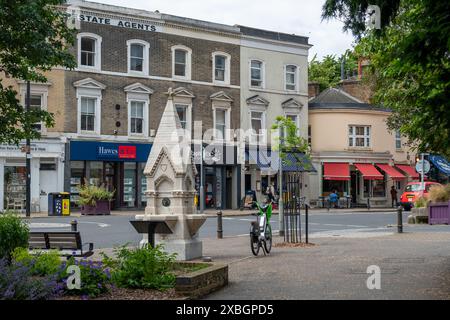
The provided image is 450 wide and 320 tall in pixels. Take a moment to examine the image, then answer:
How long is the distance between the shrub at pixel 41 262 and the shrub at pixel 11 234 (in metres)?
1.17

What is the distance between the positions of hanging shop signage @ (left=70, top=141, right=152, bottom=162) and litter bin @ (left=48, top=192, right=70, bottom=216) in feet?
14.3

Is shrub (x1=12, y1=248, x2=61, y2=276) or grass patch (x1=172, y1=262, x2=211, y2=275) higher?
shrub (x1=12, y1=248, x2=61, y2=276)

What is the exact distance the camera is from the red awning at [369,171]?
4978 cm

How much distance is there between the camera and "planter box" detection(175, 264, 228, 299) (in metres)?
9.41

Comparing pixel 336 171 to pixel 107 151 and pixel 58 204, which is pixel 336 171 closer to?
pixel 107 151

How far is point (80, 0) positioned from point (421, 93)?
3090 centimetres

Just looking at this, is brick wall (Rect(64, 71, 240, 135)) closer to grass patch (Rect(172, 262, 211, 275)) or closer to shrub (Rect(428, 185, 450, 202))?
shrub (Rect(428, 185, 450, 202))

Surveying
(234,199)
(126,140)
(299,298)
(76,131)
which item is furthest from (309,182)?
(299,298)

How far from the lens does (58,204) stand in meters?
34.3

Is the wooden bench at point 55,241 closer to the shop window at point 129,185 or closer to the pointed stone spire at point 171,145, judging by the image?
the pointed stone spire at point 171,145

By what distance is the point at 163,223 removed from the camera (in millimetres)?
14102

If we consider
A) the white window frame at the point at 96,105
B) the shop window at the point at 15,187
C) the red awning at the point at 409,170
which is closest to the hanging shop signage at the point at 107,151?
the white window frame at the point at 96,105

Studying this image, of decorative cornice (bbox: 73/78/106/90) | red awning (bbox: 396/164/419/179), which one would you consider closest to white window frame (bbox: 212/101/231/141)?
decorative cornice (bbox: 73/78/106/90)

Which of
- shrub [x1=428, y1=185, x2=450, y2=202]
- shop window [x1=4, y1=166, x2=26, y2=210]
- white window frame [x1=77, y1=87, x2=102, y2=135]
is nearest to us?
shrub [x1=428, y1=185, x2=450, y2=202]
